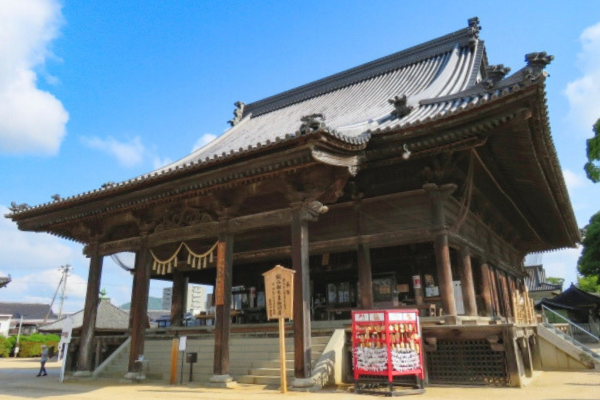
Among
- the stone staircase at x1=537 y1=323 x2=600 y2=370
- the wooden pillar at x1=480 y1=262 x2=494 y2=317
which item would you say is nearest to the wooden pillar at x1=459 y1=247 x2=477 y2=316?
the wooden pillar at x1=480 y1=262 x2=494 y2=317

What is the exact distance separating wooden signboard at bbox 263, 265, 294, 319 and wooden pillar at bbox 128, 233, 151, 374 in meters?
4.80

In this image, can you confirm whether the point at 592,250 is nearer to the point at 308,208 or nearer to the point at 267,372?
the point at 308,208

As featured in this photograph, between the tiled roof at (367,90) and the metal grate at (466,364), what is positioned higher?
the tiled roof at (367,90)

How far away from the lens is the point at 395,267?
1452 centimetres

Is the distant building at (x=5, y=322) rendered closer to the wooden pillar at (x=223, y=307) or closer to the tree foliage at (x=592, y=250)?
the wooden pillar at (x=223, y=307)

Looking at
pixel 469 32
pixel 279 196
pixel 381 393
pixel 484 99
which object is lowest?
pixel 381 393

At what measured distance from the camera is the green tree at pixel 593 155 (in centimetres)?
1349

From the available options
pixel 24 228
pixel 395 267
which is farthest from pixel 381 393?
pixel 24 228

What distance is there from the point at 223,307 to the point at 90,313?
542 cm

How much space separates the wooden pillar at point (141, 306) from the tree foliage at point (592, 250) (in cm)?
2824

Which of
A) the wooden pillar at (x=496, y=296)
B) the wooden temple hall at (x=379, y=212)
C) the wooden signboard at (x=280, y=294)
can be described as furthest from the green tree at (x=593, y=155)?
the wooden signboard at (x=280, y=294)

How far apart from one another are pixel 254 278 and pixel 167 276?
191 inches

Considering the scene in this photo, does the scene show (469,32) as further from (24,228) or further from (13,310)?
(13,310)

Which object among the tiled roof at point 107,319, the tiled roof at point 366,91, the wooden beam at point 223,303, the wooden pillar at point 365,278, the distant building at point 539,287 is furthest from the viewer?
the distant building at point 539,287
